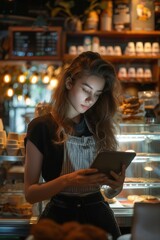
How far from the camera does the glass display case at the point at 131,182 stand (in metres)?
3.33

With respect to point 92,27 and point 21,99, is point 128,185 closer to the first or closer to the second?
point 92,27

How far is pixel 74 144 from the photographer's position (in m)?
2.10

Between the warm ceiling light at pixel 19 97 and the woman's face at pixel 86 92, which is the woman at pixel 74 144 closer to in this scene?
the woman's face at pixel 86 92

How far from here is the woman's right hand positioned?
185 cm

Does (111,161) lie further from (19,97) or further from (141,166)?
(19,97)

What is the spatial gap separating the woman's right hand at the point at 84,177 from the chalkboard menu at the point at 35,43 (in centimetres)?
419

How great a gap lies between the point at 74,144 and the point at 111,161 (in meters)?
0.26

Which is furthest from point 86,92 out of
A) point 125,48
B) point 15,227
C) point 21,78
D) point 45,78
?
point 21,78

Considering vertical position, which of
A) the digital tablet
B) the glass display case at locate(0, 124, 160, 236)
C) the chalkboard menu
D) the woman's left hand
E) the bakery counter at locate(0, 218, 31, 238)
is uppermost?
the chalkboard menu

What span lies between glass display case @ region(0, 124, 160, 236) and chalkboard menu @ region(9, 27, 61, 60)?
2666mm

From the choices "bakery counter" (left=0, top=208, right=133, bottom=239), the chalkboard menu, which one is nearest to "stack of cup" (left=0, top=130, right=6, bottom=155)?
"bakery counter" (left=0, top=208, right=133, bottom=239)

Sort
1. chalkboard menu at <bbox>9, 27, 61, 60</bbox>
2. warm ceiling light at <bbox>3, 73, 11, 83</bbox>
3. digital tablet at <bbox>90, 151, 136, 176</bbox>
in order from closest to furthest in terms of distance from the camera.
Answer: digital tablet at <bbox>90, 151, 136, 176</bbox> < chalkboard menu at <bbox>9, 27, 61, 60</bbox> < warm ceiling light at <bbox>3, 73, 11, 83</bbox>

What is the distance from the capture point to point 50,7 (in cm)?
648

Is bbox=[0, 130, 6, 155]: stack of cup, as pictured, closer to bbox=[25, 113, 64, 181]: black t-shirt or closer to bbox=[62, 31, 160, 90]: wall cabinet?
bbox=[25, 113, 64, 181]: black t-shirt
